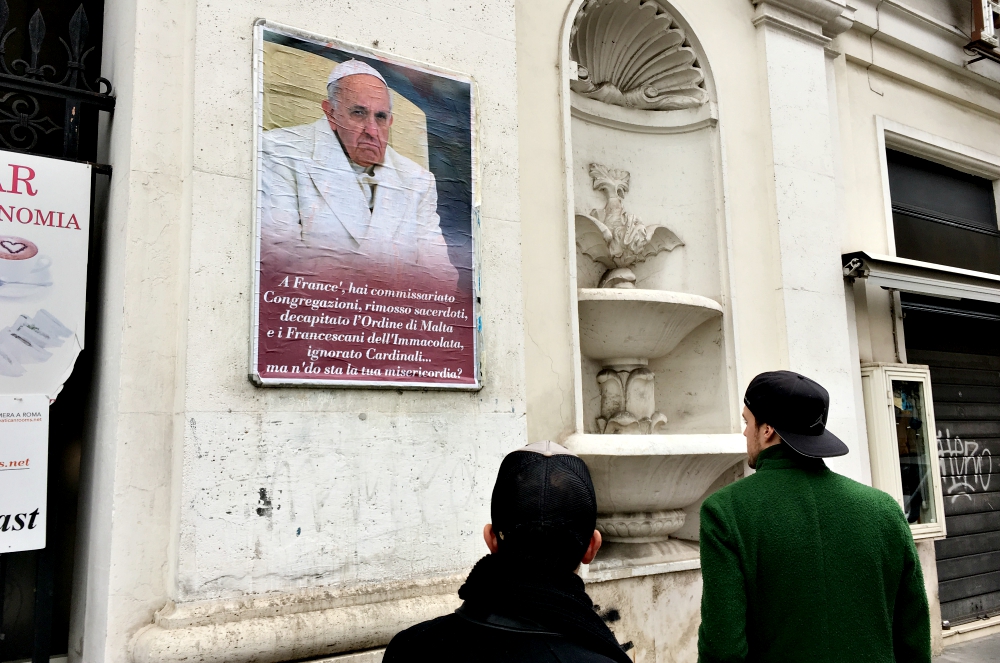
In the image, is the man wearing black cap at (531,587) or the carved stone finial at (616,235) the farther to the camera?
the carved stone finial at (616,235)

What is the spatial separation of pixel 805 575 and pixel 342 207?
2.27 metres

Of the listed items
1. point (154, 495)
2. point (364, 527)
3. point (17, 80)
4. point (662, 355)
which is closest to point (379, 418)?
point (364, 527)

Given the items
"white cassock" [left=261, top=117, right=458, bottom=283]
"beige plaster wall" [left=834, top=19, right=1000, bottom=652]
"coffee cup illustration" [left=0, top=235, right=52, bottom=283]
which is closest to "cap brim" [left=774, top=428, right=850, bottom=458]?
"white cassock" [left=261, top=117, right=458, bottom=283]

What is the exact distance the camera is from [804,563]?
6.80 ft

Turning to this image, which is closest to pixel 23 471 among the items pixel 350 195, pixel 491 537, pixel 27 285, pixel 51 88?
pixel 27 285

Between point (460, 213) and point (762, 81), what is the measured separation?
297cm

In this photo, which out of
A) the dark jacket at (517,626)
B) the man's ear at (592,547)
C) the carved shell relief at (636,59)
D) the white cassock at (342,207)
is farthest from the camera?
the carved shell relief at (636,59)

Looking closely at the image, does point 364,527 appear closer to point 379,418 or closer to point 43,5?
point 379,418

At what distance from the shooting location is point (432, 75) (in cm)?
375

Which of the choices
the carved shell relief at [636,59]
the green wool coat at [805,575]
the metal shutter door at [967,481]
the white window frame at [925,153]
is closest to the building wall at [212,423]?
the green wool coat at [805,575]

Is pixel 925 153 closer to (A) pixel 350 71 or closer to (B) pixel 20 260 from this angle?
(A) pixel 350 71

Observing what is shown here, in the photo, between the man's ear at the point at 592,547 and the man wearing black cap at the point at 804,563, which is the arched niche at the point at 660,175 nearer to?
the man wearing black cap at the point at 804,563

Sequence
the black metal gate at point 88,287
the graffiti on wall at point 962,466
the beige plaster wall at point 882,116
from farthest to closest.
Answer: the graffiti on wall at point 962,466 < the beige plaster wall at point 882,116 < the black metal gate at point 88,287

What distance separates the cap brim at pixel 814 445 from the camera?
213 cm
